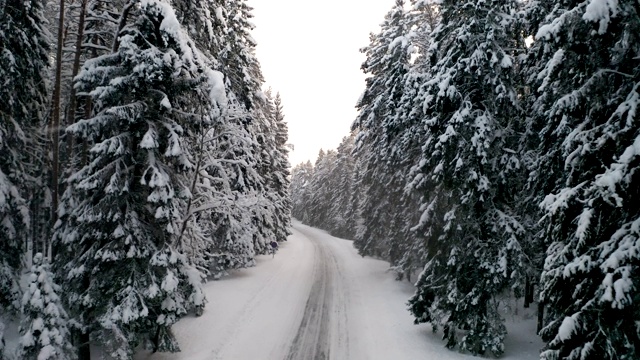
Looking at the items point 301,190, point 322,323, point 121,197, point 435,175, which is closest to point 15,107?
point 121,197

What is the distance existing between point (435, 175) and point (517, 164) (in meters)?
2.56

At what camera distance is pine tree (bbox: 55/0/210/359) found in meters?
9.65

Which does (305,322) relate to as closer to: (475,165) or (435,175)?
(435,175)

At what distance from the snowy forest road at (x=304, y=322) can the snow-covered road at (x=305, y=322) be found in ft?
0.10

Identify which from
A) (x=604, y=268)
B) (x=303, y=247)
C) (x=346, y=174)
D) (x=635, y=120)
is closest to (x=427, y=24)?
(x=635, y=120)

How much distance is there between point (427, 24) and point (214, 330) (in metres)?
19.6

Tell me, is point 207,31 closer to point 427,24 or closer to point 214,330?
point 214,330

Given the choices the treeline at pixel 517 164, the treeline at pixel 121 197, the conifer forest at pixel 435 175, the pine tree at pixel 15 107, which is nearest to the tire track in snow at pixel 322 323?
the treeline at pixel 517 164

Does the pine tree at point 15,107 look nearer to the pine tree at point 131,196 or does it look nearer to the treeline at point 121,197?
the treeline at point 121,197

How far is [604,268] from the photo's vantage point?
634 cm

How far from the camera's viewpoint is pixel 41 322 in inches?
335

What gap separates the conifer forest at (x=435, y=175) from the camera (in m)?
6.85

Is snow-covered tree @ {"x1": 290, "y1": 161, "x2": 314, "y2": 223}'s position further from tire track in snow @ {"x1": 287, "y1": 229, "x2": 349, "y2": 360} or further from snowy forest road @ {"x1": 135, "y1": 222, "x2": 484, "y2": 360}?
tire track in snow @ {"x1": 287, "y1": 229, "x2": 349, "y2": 360}

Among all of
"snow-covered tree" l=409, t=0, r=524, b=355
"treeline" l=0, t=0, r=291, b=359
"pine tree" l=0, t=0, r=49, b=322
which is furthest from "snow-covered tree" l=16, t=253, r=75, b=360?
"snow-covered tree" l=409, t=0, r=524, b=355
